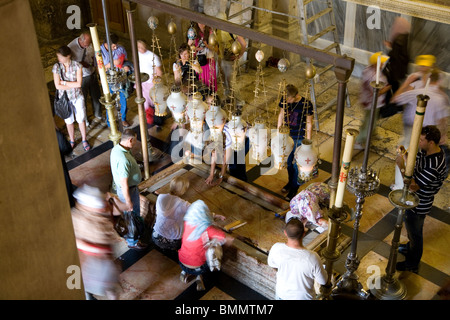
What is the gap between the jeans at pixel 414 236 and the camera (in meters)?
4.98

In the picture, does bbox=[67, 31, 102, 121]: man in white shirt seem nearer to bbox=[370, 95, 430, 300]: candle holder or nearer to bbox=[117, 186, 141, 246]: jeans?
bbox=[117, 186, 141, 246]: jeans

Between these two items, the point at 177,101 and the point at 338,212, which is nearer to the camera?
the point at 338,212

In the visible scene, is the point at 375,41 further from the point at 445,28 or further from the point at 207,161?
the point at 207,161

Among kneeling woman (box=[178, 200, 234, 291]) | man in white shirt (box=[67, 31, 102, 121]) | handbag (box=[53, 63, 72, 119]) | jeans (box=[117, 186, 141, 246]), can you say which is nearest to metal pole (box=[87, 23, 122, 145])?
jeans (box=[117, 186, 141, 246])

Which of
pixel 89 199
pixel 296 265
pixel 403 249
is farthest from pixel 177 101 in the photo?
pixel 403 249

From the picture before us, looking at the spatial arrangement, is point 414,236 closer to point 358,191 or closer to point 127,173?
point 358,191

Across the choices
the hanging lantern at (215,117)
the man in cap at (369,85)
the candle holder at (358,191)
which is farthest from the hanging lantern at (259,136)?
the man in cap at (369,85)

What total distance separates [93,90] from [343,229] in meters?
4.02

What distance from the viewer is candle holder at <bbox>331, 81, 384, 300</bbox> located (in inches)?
135

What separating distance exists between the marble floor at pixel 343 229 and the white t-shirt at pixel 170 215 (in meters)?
0.44

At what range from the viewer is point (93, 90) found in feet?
25.6

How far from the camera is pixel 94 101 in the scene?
7840mm

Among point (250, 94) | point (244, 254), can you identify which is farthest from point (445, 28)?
point (244, 254)

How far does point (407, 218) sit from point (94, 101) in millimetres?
4663
